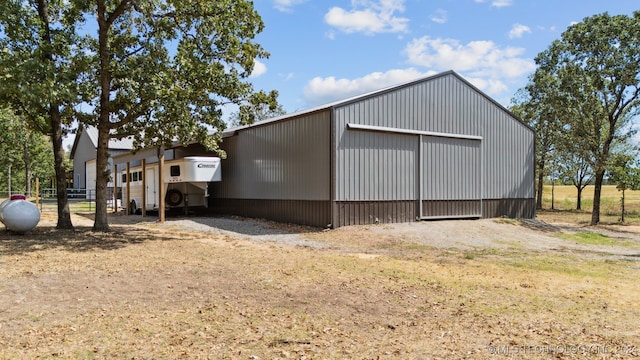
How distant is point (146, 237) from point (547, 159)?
96.5 ft

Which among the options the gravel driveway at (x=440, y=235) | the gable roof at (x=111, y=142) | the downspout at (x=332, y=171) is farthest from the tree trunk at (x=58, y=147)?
the gable roof at (x=111, y=142)

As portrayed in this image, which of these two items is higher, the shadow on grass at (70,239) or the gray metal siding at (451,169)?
the gray metal siding at (451,169)

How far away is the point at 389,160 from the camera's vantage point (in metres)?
15.4

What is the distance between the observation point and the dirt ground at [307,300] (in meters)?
4.41

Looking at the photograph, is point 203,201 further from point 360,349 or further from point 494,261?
point 360,349

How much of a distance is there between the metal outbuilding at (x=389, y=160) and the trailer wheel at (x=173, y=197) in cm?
205

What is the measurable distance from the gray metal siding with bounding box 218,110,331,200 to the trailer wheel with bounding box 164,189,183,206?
1980 millimetres

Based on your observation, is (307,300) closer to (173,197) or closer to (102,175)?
(102,175)

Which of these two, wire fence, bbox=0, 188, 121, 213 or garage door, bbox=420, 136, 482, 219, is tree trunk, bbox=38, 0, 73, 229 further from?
garage door, bbox=420, 136, 482, 219

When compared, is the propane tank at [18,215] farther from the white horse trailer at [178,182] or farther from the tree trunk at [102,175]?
the white horse trailer at [178,182]

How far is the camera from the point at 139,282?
7070 mm

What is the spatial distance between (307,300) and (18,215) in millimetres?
9850

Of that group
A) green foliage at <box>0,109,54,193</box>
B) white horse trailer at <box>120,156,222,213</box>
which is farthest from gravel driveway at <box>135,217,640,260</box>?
green foliage at <box>0,109,54,193</box>

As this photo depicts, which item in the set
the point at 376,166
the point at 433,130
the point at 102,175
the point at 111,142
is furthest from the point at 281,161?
the point at 111,142
